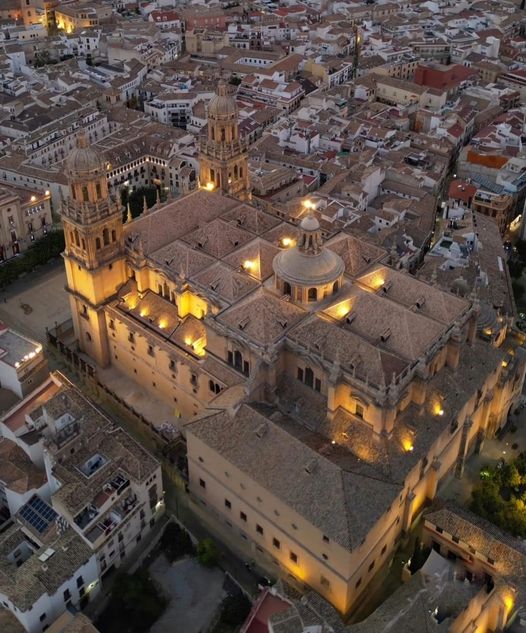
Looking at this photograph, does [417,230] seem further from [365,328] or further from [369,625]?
[369,625]

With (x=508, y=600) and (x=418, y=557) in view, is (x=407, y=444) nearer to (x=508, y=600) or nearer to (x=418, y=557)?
(x=418, y=557)

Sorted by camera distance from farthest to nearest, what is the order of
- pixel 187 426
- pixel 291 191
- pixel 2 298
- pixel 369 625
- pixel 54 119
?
pixel 54 119 < pixel 291 191 < pixel 2 298 < pixel 187 426 < pixel 369 625

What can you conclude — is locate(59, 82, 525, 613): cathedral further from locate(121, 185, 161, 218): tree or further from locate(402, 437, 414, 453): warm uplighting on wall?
locate(121, 185, 161, 218): tree

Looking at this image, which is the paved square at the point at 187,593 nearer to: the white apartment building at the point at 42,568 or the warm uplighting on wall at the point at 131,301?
the white apartment building at the point at 42,568

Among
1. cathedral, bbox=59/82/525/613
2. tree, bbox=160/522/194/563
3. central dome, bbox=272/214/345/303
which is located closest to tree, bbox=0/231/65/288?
cathedral, bbox=59/82/525/613

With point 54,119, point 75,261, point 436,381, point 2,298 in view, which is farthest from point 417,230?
point 54,119
